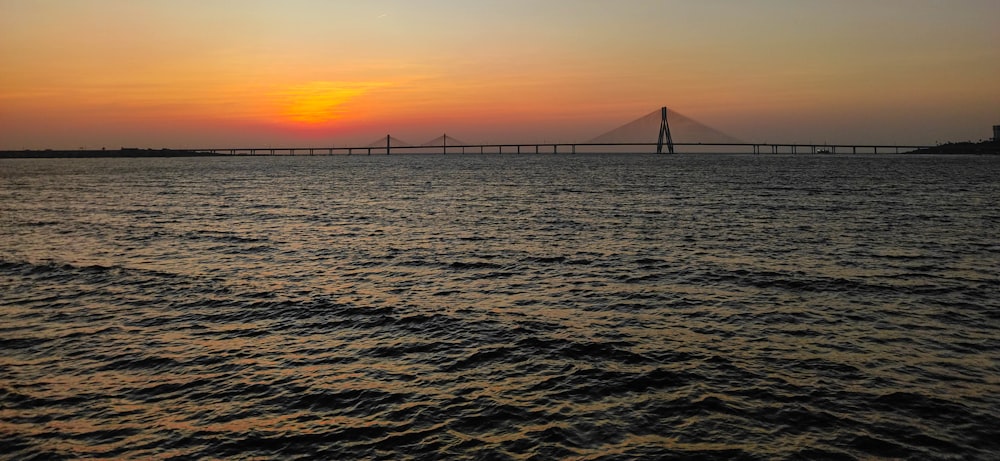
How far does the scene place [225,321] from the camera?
19484mm

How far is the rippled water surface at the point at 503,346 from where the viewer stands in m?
11.6

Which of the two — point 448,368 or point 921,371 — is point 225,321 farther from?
point 921,371

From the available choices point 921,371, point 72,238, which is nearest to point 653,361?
point 921,371

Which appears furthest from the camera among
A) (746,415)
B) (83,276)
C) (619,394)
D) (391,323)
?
(83,276)

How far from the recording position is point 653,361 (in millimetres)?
15617

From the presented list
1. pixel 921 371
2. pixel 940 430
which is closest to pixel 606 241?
pixel 921 371

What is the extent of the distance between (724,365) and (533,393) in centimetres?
491

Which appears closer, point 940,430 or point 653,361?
point 940,430

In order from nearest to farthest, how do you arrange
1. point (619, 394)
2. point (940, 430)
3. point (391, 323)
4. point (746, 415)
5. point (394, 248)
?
point (940, 430), point (746, 415), point (619, 394), point (391, 323), point (394, 248)

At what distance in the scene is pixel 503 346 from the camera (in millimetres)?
16812

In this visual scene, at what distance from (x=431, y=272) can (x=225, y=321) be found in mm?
9433

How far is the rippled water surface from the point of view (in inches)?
457

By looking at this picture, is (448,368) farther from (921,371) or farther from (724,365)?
(921,371)

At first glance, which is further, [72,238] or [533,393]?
[72,238]
